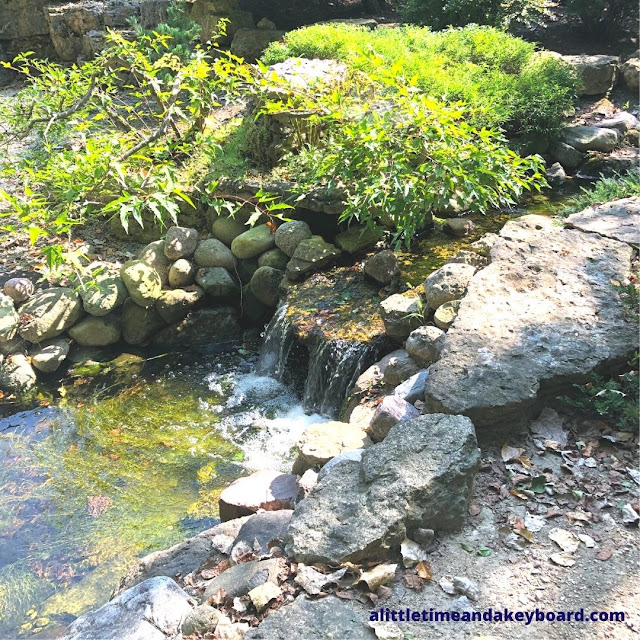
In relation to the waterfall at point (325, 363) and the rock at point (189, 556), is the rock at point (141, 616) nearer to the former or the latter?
the rock at point (189, 556)

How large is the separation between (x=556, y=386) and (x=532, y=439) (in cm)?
31

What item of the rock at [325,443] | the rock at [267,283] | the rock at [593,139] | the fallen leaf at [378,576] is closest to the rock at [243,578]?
the fallen leaf at [378,576]

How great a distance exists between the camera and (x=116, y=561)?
12.1ft

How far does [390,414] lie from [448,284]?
139 cm

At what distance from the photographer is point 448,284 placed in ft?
13.9

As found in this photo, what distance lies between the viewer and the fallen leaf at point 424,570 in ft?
7.32

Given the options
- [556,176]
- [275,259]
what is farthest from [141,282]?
[556,176]

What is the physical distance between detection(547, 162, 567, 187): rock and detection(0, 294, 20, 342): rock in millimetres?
5864

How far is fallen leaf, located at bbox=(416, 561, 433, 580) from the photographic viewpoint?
7.32 ft

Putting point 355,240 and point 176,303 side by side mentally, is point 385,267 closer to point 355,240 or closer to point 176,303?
point 355,240

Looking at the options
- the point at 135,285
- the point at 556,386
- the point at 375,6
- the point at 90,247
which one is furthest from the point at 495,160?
the point at 375,6

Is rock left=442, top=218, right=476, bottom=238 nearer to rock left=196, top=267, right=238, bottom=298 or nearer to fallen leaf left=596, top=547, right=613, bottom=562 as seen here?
rock left=196, top=267, right=238, bottom=298

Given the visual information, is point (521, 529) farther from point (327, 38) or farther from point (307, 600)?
point (327, 38)

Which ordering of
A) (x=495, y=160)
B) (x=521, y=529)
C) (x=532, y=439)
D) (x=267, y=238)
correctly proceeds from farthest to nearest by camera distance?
(x=267, y=238) → (x=495, y=160) → (x=532, y=439) → (x=521, y=529)
